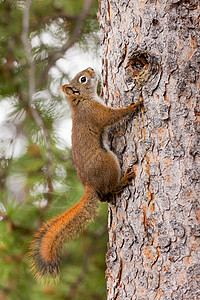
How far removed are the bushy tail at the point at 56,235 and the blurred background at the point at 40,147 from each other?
1.57 ft

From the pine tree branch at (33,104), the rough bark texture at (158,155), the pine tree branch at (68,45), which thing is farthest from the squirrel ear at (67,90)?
the rough bark texture at (158,155)

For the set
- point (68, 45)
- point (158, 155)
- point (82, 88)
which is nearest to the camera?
point (158, 155)

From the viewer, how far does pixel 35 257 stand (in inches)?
51.2

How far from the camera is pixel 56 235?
4.29ft

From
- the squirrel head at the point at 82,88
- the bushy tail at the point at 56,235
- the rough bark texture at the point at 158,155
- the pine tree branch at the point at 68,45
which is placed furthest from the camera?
the pine tree branch at the point at 68,45

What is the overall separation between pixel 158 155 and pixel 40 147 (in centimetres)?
97

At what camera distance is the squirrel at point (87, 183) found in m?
1.28

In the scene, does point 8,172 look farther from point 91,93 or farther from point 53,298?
point 53,298

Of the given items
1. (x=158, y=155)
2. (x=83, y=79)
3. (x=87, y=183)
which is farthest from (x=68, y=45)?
(x=158, y=155)

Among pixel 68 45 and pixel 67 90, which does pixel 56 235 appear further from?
pixel 68 45

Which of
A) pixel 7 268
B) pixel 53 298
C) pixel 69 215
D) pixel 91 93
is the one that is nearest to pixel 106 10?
pixel 91 93

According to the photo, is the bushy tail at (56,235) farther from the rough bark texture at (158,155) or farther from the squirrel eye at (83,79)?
the squirrel eye at (83,79)

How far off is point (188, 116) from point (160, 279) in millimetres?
515

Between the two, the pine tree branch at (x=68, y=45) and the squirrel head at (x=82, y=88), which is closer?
the squirrel head at (x=82, y=88)
